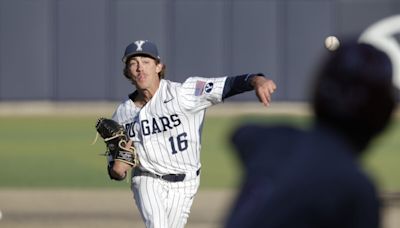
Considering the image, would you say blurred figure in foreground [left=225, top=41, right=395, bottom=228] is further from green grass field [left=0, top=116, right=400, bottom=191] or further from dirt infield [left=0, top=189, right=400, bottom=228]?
green grass field [left=0, top=116, right=400, bottom=191]

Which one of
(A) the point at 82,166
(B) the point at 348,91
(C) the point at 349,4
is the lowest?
(A) the point at 82,166

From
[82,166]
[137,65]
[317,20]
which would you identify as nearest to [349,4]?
[317,20]

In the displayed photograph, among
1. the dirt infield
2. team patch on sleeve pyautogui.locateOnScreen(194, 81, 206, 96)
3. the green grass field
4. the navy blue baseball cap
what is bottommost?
the green grass field

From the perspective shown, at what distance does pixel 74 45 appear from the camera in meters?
23.0

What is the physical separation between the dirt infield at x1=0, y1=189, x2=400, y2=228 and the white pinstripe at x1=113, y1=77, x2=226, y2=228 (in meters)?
2.15

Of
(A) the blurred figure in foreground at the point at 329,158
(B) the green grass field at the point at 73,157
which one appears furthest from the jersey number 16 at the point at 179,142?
(A) the blurred figure in foreground at the point at 329,158

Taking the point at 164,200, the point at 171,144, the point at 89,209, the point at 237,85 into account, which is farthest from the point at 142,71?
the point at 89,209

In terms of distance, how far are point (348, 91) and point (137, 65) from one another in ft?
15.6

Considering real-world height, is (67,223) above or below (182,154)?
below

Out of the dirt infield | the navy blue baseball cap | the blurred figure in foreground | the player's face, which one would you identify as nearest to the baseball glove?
the player's face

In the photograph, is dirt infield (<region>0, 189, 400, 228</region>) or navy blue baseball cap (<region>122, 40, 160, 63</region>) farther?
dirt infield (<region>0, 189, 400, 228</region>)

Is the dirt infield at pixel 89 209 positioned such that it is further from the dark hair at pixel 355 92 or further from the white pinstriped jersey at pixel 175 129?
the dark hair at pixel 355 92

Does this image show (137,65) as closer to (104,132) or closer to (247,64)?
(104,132)

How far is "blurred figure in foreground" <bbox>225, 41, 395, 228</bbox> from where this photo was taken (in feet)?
6.14
